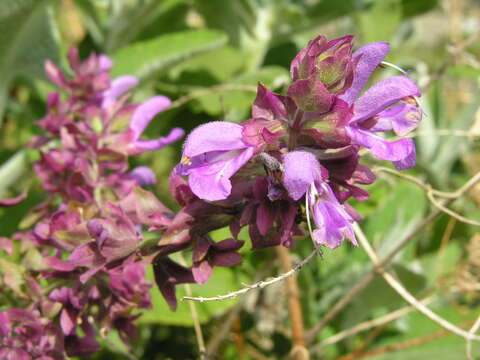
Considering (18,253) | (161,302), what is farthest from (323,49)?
(161,302)

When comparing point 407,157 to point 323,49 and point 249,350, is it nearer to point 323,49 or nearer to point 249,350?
point 323,49

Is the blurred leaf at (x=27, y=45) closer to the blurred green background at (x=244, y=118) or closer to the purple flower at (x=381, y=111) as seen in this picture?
the blurred green background at (x=244, y=118)

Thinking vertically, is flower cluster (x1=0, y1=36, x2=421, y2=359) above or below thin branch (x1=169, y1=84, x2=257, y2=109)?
above

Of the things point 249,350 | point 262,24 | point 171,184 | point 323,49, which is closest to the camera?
point 323,49

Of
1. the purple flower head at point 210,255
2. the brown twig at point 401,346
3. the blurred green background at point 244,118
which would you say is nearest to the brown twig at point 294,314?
the blurred green background at point 244,118

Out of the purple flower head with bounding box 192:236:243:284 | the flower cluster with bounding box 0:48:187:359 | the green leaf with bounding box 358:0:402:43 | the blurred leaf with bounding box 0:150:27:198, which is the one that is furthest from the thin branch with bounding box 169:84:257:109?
the purple flower head with bounding box 192:236:243:284

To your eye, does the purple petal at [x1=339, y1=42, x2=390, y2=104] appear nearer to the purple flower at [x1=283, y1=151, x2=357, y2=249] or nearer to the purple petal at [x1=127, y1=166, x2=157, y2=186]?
the purple flower at [x1=283, y1=151, x2=357, y2=249]

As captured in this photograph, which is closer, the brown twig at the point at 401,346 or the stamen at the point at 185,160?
the stamen at the point at 185,160
